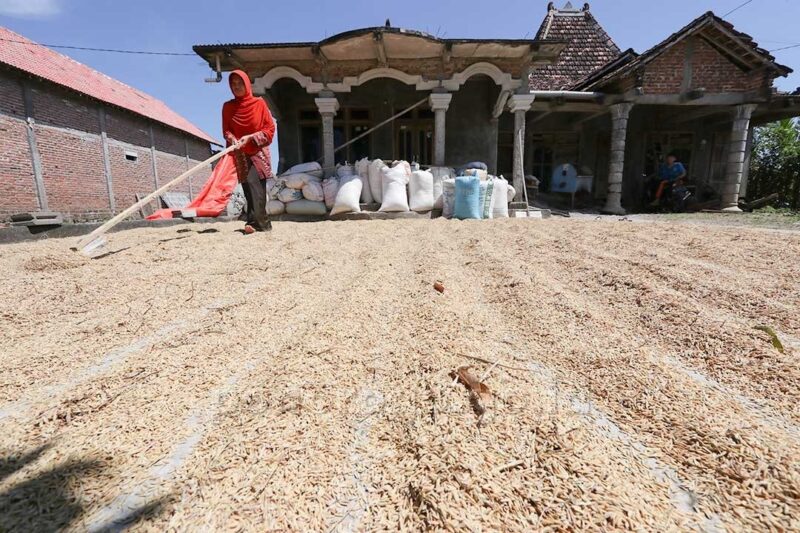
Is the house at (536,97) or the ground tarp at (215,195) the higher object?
the house at (536,97)

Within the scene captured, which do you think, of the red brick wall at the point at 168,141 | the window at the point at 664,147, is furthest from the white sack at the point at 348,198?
the red brick wall at the point at 168,141

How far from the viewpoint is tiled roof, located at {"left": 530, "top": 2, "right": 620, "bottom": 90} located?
943 cm

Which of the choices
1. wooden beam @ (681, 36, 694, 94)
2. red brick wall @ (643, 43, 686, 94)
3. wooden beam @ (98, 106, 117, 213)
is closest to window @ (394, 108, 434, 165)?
red brick wall @ (643, 43, 686, 94)

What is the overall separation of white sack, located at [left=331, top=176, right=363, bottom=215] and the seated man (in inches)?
277

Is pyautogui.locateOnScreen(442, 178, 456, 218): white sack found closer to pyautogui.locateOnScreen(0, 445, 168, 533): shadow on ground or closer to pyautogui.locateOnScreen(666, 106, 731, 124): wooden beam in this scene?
pyautogui.locateOnScreen(0, 445, 168, 533): shadow on ground

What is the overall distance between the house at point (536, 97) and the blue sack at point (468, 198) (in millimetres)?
1663

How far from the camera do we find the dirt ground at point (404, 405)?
2.41 ft

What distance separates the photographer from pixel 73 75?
36.9 ft

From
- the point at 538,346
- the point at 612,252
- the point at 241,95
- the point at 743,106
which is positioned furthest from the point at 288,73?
the point at 743,106

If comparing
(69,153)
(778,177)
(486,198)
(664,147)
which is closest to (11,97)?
(69,153)

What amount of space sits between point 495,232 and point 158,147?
15.3 m

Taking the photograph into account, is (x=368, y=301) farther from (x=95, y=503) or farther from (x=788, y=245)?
(x=788, y=245)

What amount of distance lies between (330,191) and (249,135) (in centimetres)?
213

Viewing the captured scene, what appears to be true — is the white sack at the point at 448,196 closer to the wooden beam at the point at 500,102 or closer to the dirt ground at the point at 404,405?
the wooden beam at the point at 500,102
